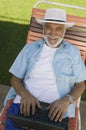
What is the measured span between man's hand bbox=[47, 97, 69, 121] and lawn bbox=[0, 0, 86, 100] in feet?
5.89

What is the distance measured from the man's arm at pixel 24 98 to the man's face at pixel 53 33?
49 centimetres

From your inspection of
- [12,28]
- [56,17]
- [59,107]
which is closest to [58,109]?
[59,107]

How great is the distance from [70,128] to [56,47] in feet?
2.61

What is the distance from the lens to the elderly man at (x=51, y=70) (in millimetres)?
3771

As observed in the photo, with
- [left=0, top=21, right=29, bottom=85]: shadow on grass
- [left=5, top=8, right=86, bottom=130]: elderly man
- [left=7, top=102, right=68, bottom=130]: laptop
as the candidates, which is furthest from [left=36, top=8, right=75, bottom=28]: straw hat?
[left=0, top=21, right=29, bottom=85]: shadow on grass

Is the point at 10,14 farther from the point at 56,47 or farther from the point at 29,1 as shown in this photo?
the point at 56,47

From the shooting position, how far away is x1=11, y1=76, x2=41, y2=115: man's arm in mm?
3539

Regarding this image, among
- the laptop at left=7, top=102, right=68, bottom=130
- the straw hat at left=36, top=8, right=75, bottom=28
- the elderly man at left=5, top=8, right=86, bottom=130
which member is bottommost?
the laptop at left=7, top=102, right=68, bottom=130

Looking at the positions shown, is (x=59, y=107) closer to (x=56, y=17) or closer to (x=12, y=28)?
(x=56, y=17)

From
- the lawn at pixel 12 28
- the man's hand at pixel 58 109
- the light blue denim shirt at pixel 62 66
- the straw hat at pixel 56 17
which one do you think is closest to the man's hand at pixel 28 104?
the man's hand at pixel 58 109

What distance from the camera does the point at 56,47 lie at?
390 centimetres

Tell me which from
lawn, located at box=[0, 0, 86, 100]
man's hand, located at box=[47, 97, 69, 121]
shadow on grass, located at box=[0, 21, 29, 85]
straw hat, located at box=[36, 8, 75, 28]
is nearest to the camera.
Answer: man's hand, located at box=[47, 97, 69, 121]

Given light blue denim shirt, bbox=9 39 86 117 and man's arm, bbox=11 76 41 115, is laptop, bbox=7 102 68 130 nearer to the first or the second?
man's arm, bbox=11 76 41 115

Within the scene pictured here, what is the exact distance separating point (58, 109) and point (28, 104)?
0.90 feet
